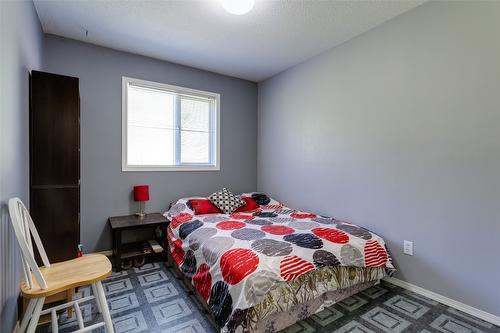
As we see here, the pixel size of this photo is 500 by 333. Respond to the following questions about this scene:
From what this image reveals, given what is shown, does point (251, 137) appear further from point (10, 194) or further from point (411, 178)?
point (10, 194)

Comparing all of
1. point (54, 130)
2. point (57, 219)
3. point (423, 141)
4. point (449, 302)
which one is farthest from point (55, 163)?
point (449, 302)

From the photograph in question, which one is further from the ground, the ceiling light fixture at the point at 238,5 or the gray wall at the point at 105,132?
the ceiling light fixture at the point at 238,5

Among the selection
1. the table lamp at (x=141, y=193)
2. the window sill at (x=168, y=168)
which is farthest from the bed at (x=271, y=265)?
the window sill at (x=168, y=168)

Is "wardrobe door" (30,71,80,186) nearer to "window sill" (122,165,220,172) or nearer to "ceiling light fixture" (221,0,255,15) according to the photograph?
"window sill" (122,165,220,172)

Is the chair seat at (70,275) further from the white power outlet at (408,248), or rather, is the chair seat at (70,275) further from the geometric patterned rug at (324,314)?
the white power outlet at (408,248)

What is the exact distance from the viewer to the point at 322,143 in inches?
123

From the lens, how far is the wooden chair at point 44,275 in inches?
51.4

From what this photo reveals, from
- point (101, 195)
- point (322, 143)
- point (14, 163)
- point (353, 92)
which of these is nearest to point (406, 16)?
point (353, 92)

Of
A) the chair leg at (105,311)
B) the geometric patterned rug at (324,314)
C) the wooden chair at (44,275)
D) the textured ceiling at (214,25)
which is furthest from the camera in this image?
the textured ceiling at (214,25)

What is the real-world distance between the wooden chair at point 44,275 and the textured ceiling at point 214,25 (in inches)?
73.7

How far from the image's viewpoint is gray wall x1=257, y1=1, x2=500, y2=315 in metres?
1.86

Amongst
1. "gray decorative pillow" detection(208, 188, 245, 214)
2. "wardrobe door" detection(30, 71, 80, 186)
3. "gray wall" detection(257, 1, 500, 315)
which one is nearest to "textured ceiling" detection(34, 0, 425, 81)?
"gray wall" detection(257, 1, 500, 315)

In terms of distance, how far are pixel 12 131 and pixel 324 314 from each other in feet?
8.13

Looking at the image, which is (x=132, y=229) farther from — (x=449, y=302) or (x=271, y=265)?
(x=449, y=302)
